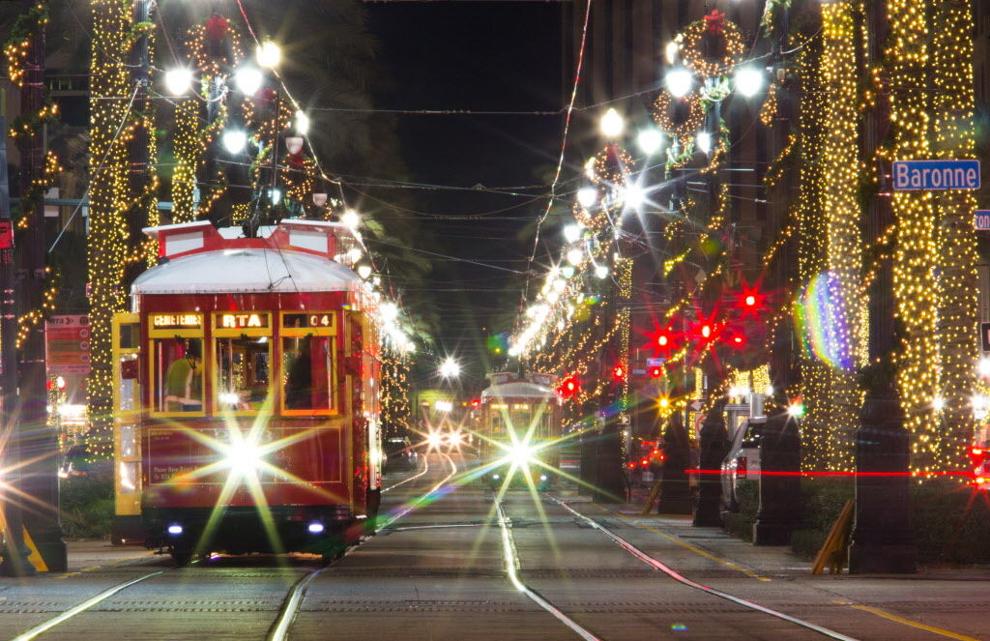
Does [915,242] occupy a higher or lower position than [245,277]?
higher

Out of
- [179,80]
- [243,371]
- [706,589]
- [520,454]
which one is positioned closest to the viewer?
[706,589]

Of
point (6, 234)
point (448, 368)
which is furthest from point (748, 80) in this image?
point (448, 368)

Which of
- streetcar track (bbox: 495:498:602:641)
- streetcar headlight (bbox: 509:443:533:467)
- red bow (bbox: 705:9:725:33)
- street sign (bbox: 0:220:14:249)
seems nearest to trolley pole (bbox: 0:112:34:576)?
street sign (bbox: 0:220:14:249)

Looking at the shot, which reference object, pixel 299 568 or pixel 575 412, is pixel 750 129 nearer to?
pixel 575 412

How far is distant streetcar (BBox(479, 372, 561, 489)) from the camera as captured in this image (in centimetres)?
4997

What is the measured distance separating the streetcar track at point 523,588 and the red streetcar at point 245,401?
7.00 ft

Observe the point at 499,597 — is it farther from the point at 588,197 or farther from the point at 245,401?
the point at 588,197

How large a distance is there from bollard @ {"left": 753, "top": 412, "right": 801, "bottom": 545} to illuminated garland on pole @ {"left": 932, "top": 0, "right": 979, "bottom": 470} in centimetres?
264

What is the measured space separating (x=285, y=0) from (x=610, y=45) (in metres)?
44.3

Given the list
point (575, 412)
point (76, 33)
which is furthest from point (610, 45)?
point (76, 33)

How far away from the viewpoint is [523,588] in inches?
640

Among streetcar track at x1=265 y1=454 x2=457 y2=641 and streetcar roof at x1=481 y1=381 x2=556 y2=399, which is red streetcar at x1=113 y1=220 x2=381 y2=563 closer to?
streetcar track at x1=265 y1=454 x2=457 y2=641

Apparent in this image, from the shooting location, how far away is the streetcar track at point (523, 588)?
40.0 ft

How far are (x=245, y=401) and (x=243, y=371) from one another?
14.5 inches
